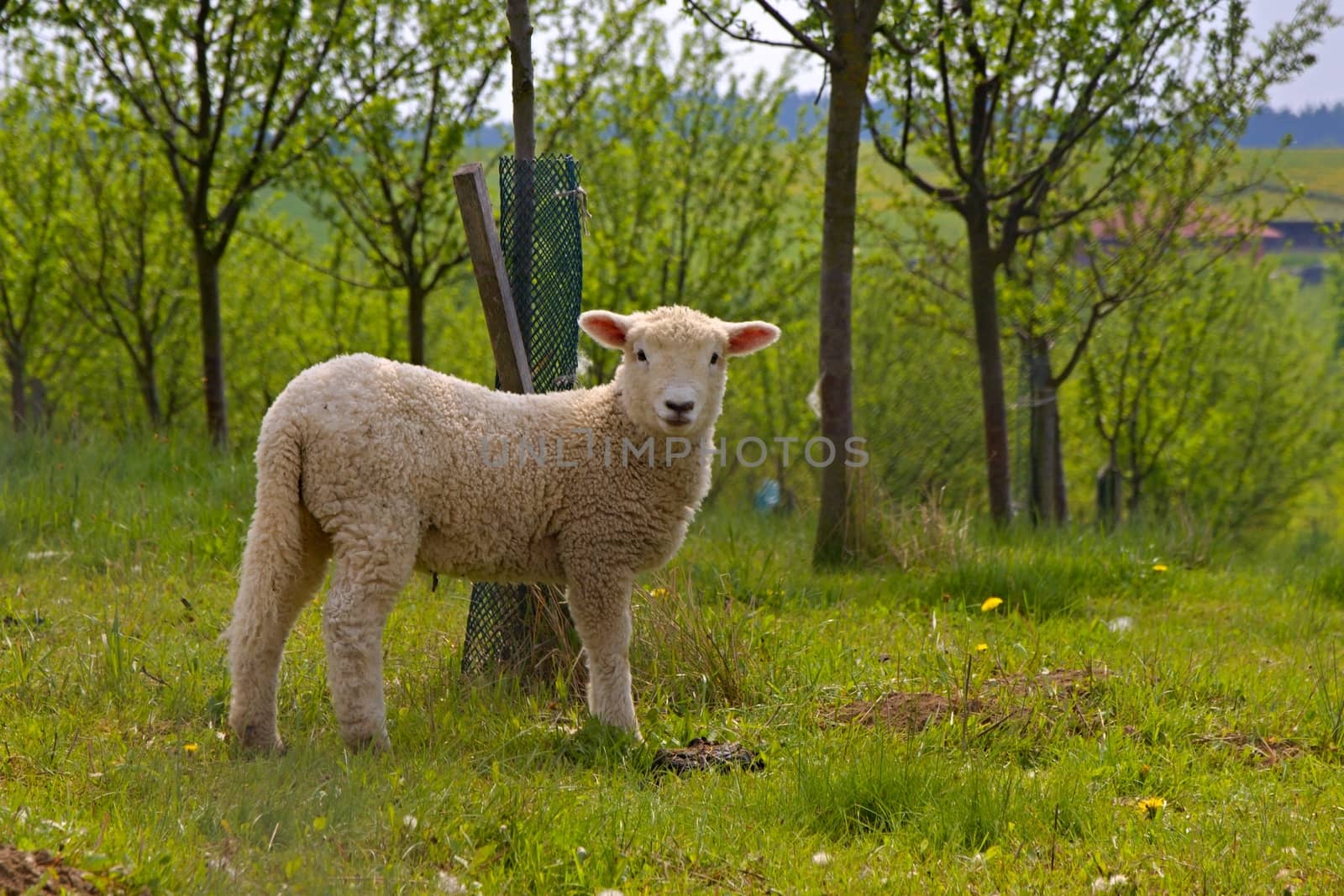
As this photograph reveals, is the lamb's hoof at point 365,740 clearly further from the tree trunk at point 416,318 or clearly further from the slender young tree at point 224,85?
the tree trunk at point 416,318

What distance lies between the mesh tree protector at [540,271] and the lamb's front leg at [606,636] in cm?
83

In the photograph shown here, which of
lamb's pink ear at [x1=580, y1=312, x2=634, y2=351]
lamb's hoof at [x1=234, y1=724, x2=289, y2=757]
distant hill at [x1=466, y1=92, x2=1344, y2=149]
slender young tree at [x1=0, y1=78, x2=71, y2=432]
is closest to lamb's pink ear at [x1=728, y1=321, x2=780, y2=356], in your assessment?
lamb's pink ear at [x1=580, y1=312, x2=634, y2=351]

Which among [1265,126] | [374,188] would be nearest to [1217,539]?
[1265,126]

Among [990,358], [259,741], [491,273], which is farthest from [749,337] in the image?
[990,358]

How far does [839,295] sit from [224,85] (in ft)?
20.1

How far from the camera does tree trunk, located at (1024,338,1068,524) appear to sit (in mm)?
11156

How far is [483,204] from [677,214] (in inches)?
424

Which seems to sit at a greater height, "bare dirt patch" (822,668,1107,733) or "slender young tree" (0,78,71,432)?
"slender young tree" (0,78,71,432)

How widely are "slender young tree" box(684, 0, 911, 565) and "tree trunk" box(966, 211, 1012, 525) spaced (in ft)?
7.42

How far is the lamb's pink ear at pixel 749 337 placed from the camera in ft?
14.9

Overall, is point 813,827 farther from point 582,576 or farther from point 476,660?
point 476,660

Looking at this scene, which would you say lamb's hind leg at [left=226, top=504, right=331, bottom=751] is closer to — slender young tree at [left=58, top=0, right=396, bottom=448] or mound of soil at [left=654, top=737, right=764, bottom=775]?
mound of soil at [left=654, top=737, right=764, bottom=775]

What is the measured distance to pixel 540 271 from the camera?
211 inches

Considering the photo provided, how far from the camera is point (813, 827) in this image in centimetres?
368
